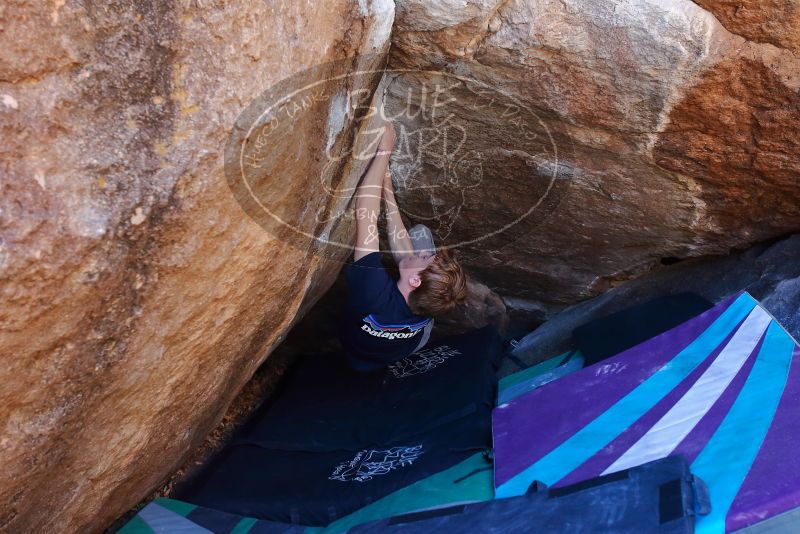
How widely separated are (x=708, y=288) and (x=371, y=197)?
1.26 m

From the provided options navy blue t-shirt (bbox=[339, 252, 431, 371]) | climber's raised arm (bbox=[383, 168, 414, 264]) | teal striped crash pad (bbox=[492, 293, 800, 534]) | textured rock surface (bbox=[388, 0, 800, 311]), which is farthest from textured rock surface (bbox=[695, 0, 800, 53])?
navy blue t-shirt (bbox=[339, 252, 431, 371])

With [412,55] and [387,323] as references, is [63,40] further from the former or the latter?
[387,323]

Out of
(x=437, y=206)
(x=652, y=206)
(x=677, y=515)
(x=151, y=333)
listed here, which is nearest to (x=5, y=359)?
(x=151, y=333)

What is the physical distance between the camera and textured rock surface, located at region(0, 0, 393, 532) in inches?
45.9

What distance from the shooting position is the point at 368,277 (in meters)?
2.33

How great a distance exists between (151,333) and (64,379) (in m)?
0.19

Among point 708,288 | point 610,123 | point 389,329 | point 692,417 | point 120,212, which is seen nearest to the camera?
point 120,212

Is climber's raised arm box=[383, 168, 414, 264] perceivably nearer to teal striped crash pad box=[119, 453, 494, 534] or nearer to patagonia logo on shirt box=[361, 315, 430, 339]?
patagonia logo on shirt box=[361, 315, 430, 339]

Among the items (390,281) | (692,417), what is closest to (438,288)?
(390,281)

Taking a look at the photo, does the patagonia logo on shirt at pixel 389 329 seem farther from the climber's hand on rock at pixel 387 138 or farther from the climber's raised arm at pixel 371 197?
the climber's hand on rock at pixel 387 138

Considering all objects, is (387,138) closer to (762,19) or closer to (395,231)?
(395,231)

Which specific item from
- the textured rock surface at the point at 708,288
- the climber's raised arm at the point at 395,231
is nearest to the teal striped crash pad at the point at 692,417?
the textured rock surface at the point at 708,288
